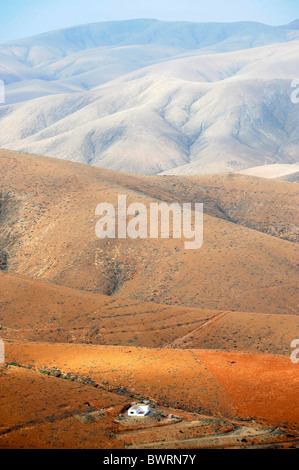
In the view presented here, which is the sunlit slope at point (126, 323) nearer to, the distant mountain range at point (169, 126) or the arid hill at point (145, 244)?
the arid hill at point (145, 244)

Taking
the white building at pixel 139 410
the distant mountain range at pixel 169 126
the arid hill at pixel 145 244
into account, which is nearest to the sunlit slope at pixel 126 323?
the arid hill at pixel 145 244

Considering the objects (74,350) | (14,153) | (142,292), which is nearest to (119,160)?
(14,153)

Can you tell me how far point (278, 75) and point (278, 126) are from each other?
42.5 meters

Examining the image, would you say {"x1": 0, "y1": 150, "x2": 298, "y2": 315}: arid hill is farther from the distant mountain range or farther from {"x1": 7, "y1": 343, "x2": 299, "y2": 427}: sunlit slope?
the distant mountain range

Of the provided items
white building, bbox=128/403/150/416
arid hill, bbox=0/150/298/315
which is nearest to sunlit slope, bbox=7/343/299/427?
white building, bbox=128/403/150/416

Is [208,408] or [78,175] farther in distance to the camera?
[78,175]

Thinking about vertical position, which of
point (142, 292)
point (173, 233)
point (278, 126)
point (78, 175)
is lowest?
point (142, 292)

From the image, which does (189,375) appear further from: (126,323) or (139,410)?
(126,323)

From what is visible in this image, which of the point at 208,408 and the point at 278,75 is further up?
the point at 278,75

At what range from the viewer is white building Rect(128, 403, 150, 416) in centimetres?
1272

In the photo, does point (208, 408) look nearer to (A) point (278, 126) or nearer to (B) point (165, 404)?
(B) point (165, 404)

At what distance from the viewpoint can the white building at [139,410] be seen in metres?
12.7

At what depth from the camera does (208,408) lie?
1435 centimetres

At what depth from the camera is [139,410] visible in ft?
42.2
